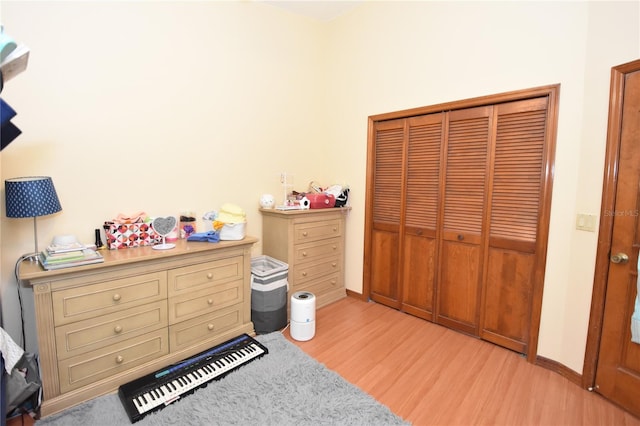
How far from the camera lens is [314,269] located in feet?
10.0

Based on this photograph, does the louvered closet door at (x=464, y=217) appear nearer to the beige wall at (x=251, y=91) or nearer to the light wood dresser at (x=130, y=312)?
the beige wall at (x=251, y=91)

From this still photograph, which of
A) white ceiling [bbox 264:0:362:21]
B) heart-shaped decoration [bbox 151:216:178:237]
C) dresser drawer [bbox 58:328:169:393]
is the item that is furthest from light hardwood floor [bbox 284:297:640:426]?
white ceiling [bbox 264:0:362:21]

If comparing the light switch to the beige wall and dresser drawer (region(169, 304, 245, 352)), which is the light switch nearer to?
the beige wall

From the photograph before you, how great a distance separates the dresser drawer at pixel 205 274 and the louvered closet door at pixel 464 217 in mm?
1779

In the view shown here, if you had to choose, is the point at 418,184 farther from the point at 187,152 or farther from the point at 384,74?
the point at 187,152

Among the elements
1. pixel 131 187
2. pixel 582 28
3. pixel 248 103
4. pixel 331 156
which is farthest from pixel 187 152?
pixel 582 28

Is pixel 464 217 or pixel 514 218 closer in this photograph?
pixel 514 218

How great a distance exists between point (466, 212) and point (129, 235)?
2.62 m

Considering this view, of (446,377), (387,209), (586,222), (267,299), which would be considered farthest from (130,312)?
(586,222)

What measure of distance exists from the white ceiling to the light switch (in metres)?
2.75

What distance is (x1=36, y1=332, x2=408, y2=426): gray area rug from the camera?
5.36 feet

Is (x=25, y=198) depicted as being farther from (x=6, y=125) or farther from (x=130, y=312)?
(x=130, y=312)

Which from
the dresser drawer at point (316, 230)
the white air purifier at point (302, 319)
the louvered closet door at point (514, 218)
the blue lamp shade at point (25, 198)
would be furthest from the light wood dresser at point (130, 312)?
the louvered closet door at point (514, 218)

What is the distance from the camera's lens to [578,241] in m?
1.95
